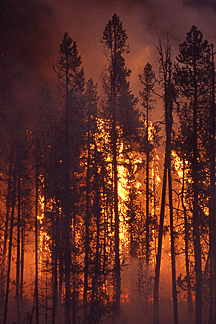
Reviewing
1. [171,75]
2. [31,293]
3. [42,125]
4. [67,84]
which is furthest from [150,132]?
[31,293]

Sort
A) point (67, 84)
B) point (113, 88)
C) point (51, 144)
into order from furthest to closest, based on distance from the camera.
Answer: point (51, 144) < point (113, 88) < point (67, 84)

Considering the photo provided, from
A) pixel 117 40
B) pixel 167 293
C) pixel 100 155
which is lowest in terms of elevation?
pixel 167 293

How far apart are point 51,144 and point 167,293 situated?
18.4 meters

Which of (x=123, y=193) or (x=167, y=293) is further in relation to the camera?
(x=123, y=193)

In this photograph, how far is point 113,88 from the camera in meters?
17.4

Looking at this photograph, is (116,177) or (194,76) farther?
(116,177)

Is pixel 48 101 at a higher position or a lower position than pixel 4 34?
higher

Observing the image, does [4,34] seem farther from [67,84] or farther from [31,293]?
[31,293]

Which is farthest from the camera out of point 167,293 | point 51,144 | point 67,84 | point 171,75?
point 51,144

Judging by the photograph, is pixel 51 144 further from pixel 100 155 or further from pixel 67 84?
pixel 67 84

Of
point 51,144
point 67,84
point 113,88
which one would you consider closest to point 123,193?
point 51,144

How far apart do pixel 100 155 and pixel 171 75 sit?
8.12 m

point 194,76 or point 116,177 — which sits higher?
point 194,76

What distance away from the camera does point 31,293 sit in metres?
21.3
